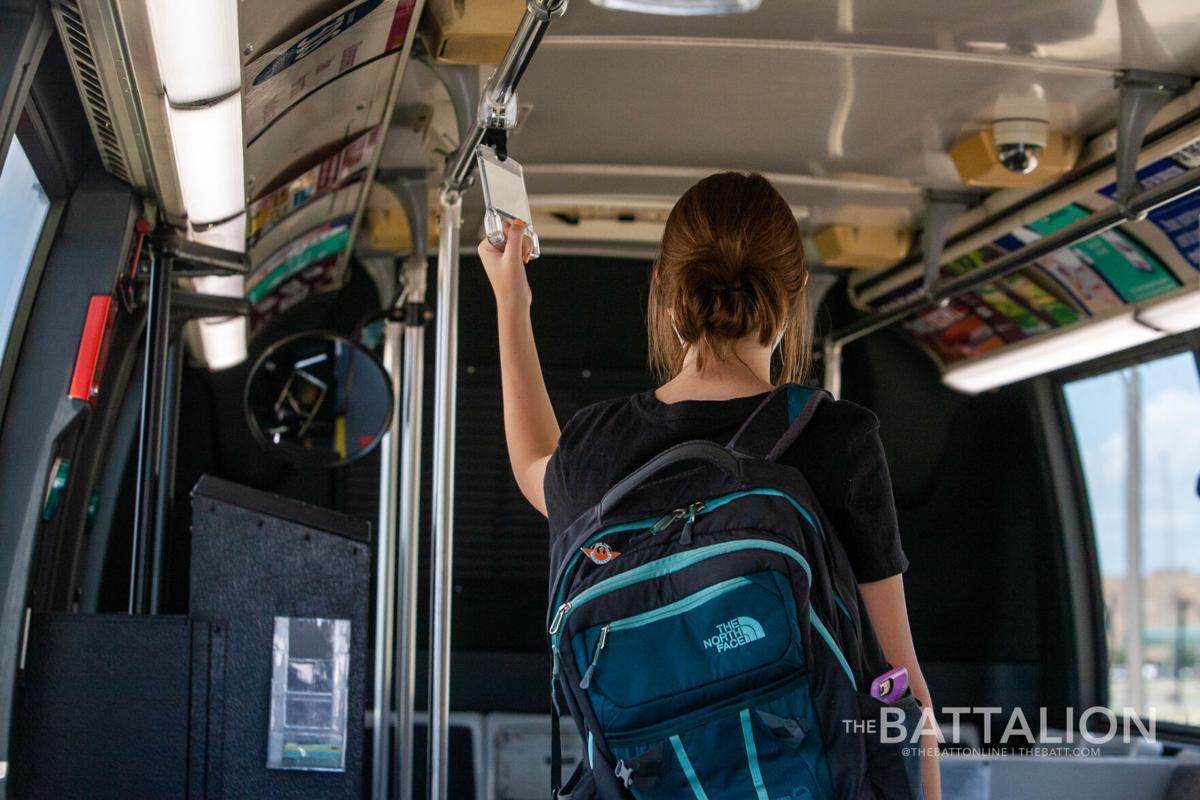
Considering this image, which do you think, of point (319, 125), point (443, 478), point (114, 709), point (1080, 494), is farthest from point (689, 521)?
point (1080, 494)

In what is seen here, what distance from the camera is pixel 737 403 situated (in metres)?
1.62

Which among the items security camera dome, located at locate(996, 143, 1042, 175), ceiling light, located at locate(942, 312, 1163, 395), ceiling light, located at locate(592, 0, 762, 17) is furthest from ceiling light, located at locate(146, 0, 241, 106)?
ceiling light, located at locate(942, 312, 1163, 395)

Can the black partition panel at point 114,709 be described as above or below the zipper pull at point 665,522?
below

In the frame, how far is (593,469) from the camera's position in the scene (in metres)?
1.65

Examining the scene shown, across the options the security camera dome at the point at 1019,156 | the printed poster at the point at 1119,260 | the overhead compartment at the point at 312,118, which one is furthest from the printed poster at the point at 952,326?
the overhead compartment at the point at 312,118

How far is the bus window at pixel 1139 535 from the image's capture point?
22.3 feet

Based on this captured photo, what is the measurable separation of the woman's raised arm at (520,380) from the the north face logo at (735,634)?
37 centimetres

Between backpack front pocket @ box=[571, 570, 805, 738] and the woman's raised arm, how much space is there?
308mm

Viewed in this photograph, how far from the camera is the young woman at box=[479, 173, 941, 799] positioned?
5.13 feet

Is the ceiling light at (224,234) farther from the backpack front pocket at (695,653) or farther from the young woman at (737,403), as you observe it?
the backpack front pocket at (695,653)

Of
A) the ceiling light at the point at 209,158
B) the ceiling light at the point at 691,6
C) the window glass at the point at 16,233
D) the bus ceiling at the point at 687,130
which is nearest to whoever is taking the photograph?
the ceiling light at the point at 691,6

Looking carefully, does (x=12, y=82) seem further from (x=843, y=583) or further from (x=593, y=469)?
(x=843, y=583)

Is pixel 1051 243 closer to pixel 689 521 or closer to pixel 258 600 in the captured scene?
pixel 258 600

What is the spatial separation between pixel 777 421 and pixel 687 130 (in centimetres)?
297
